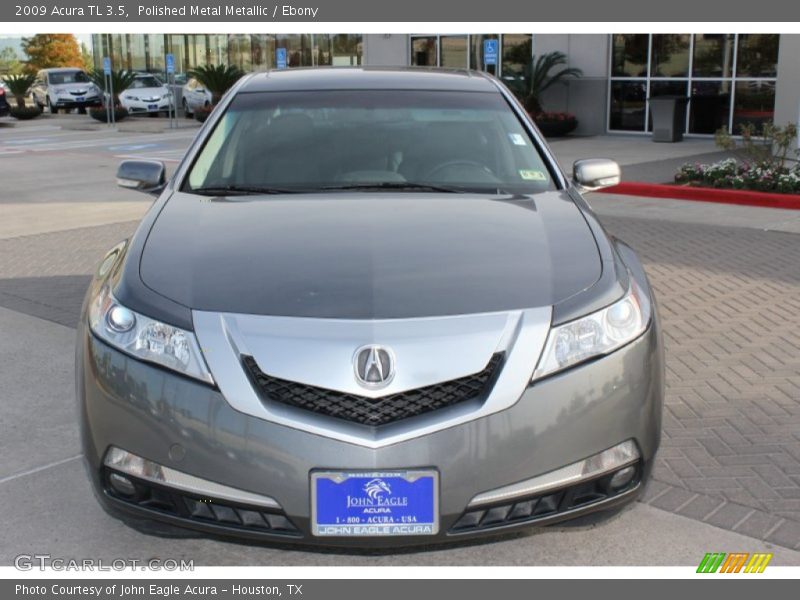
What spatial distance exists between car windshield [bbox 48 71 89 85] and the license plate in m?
37.6

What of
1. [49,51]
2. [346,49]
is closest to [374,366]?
[346,49]

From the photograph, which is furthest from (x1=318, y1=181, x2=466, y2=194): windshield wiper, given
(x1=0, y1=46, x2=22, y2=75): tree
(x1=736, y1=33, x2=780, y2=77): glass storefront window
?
(x1=0, y1=46, x2=22, y2=75): tree

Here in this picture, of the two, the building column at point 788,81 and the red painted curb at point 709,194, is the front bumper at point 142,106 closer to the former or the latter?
the building column at point 788,81

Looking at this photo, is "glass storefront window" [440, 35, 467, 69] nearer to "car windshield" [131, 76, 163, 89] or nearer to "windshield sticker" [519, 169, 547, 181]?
"car windshield" [131, 76, 163, 89]

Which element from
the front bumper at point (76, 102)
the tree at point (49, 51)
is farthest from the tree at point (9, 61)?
the front bumper at point (76, 102)

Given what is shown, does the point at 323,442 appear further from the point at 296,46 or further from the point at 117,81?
the point at 296,46

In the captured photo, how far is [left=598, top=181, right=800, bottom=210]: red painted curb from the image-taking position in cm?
1142

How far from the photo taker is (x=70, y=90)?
3691 cm

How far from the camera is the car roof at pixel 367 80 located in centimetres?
468

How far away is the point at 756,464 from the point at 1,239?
8.25 m

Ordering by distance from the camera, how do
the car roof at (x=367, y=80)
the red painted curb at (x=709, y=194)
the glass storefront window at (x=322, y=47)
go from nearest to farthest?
the car roof at (x=367, y=80) → the red painted curb at (x=709, y=194) → the glass storefront window at (x=322, y=47)

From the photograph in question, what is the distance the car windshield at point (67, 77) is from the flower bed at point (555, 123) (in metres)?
21.6

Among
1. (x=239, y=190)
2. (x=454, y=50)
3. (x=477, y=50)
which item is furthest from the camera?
(x=454, y=50)

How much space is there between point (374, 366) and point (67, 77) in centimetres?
3813
